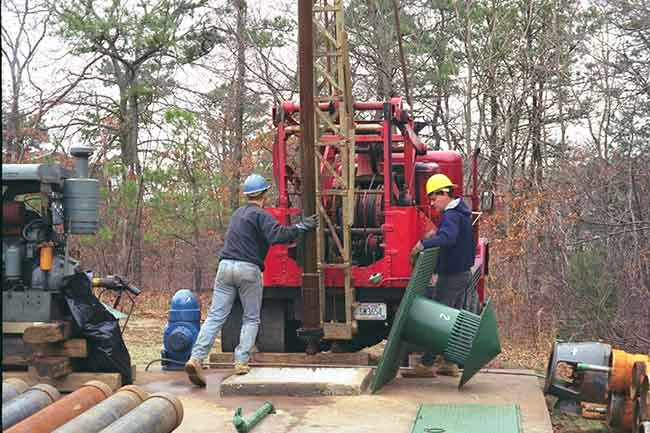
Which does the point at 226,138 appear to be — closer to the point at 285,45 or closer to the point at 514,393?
the point at 285,45

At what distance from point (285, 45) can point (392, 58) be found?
11.6ft

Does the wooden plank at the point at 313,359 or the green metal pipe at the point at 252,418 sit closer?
the green metal pipe at the point at 252,418

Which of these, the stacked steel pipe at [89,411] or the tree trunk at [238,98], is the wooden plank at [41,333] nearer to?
the stacked steel pipe at [89,411]

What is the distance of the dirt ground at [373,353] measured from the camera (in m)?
8.84

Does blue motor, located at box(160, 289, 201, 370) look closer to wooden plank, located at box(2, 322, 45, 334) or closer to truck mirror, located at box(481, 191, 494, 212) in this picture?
wooden plank, located at box(2, 322, 45, 334)

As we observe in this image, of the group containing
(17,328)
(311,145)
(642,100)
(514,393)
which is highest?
(642,100)

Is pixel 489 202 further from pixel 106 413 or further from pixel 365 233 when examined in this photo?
pixel 106 413

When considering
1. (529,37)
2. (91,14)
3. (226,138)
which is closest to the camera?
(529,37)

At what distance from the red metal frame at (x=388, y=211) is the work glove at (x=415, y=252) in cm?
8

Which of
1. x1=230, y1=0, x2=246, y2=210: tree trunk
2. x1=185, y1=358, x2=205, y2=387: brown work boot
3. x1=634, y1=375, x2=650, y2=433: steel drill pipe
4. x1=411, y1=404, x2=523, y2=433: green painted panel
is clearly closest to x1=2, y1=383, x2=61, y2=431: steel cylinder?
x1=411, y1=404, x2=523, y2=433: green painted panel

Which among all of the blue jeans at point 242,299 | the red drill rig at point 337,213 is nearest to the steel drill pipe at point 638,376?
the red drill rig at point 337,213

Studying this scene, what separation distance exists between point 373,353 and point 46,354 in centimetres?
547

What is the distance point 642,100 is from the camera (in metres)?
18.3

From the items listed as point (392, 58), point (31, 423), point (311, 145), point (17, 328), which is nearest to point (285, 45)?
point (392, 58)
